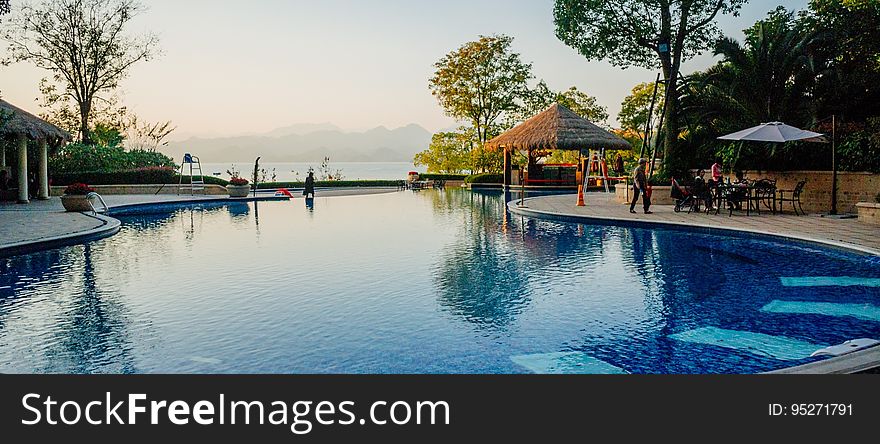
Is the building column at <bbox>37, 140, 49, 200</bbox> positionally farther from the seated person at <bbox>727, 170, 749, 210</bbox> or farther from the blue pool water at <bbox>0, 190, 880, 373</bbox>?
the seated person at <bbox>727, 170, 749, 210</bbox>

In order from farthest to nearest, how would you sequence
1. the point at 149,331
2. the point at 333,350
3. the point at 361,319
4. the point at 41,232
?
the point at 41,232
the point at 361,319
the point at 149,331
the point at 333,350

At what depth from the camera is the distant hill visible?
112375 millimetres

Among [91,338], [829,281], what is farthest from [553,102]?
[91,338]

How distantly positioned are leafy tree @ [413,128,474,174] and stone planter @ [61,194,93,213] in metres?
24.0

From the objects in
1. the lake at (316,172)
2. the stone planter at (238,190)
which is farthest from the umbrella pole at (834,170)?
the lake at (316,172)

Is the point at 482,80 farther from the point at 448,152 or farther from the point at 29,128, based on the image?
the point at 29,128

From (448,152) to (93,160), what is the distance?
18958 millimetres

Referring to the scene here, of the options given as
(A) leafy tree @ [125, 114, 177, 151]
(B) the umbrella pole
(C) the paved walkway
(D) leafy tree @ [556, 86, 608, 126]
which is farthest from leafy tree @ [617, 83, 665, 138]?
(A) leafy tree @ [125, 114, 177, 151]

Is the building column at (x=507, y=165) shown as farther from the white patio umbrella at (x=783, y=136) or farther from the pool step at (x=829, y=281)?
the pool step at (x=829, y=281)

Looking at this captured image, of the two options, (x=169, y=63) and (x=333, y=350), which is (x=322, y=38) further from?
(x=333, y=350)

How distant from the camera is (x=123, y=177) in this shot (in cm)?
2831

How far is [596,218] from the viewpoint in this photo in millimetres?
15523
